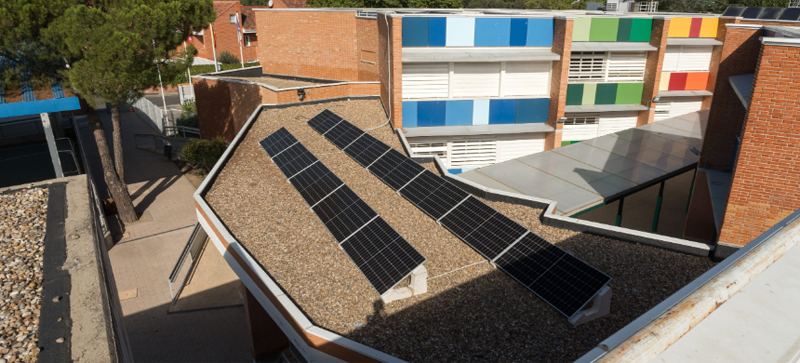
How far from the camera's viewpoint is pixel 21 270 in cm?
812

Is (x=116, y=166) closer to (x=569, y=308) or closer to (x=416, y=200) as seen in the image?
(x=416, y=200)

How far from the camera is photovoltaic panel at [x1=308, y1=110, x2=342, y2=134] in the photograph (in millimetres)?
17609

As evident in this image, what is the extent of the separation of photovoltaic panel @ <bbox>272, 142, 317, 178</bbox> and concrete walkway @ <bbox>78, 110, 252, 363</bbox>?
5.10 metres

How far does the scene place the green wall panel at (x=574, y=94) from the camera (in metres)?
21.4

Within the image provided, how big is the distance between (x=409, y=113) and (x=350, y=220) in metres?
9.13

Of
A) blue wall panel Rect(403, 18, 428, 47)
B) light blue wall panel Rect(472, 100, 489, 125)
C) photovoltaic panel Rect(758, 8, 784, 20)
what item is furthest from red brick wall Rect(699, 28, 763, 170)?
photovoltaic panel Rect(758, 8, 784, 20)

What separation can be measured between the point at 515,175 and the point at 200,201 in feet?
30.8

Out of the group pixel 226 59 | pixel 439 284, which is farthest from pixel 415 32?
pixel 226 59

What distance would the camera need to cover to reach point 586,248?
1019cm

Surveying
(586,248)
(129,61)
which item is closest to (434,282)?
(586,248)

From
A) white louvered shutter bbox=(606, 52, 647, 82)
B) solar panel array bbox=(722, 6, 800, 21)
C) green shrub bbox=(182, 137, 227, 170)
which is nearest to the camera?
white louvered shutter bbox=(606, 52, 647, 82)

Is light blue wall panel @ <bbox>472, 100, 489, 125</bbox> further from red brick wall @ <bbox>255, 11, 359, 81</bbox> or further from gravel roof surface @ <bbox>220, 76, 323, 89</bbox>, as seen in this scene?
gravel roof surface @ <bbox>220, 76, 323, 89</bbox>

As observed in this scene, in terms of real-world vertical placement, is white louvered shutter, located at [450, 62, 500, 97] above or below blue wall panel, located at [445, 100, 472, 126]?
above

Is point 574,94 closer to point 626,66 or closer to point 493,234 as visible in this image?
point 626,66
